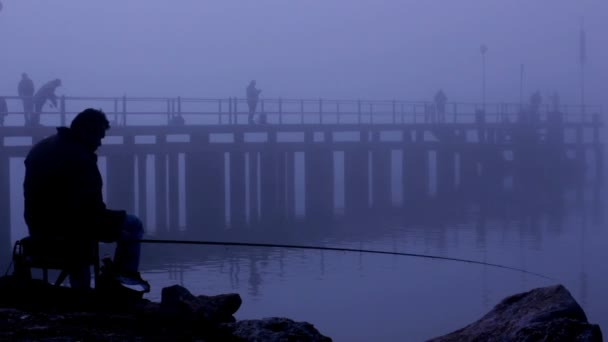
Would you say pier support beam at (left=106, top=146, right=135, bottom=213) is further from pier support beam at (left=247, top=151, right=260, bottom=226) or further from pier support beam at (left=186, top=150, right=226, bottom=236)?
pier support beam at (left=247, top=151, right=260, bottom=226)

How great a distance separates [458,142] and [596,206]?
18.0 feet

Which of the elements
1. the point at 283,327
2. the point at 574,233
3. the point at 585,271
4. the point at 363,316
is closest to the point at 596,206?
the point at 574,233

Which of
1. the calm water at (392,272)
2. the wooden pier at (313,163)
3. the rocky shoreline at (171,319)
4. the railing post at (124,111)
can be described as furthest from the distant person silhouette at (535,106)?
the rocky shoreline at (171,319)

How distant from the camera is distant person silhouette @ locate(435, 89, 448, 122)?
94.0ft

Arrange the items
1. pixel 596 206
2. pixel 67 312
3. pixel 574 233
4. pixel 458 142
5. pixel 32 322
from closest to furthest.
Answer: pixel 32 322 < pixel 67 312 < pixel 574 233 < pixel 596 206 < pixel 458 142

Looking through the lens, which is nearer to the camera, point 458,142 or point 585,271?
point 585,271

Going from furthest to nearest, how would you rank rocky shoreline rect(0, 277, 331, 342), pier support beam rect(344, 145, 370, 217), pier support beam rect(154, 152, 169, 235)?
pier support beam rect(344, 145, 370, 217) → pier support beam rect(154, 152, 169, 235) → rocky shoreline rect(0, 277, 331, 342)

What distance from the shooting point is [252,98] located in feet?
78.3

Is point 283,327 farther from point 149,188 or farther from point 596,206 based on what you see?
point 149,188

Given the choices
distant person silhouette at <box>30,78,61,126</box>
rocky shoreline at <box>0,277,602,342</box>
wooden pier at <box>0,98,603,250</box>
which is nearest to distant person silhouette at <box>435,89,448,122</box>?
wooden pier at <box>0,98,603,250</box>

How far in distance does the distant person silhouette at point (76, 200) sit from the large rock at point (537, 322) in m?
1.52

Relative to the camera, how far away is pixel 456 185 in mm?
29328

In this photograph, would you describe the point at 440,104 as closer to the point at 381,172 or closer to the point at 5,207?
the point at 381,172

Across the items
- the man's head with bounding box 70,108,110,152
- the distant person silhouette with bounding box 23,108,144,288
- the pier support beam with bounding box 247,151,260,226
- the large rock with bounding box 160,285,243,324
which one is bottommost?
the pier support beam with bounding box 247,151,260,226
